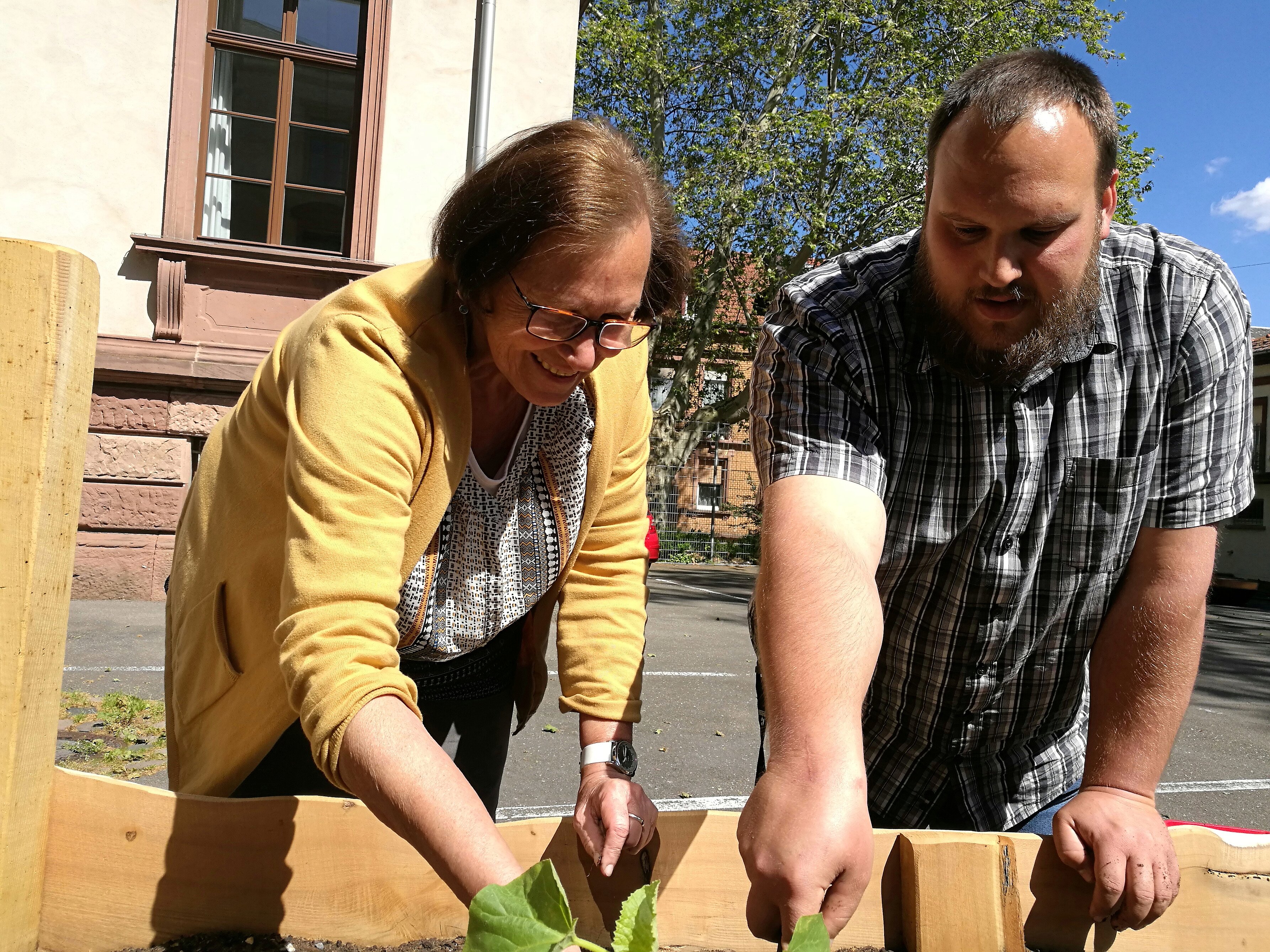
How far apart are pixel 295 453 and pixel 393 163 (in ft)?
24.6

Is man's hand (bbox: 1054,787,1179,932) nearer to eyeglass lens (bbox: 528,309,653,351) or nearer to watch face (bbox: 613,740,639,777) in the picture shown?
watch face (bbox: 613,740,639,777)

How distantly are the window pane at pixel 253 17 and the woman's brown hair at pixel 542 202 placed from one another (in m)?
7.77

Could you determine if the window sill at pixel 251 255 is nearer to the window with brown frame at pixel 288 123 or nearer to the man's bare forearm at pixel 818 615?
the window with brown frame at pixel 288 123

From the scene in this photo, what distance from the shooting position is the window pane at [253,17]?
808cm

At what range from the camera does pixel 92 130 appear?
24.8ft

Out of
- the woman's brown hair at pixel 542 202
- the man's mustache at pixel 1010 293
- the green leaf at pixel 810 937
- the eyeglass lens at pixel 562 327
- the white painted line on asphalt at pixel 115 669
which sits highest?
the woman's brown hair at pixel 542 202

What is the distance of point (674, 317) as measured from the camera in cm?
180

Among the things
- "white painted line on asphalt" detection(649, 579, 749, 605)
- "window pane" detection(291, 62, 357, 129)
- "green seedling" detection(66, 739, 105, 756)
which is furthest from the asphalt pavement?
"window pane" detection(291, 62, 357, 129)

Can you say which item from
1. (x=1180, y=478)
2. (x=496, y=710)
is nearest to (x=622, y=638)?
(x=496, y=710)

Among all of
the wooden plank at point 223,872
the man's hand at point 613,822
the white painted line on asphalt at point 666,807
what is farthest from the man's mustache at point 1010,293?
the white painted line on asphalt at point 666,807

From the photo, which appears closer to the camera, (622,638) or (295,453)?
(295,453)

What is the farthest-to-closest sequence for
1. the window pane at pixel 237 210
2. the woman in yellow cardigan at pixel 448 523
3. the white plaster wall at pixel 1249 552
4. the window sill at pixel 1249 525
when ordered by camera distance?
the window sill at pixel 1249 525, the white plaster wall at pixel 1249 552, the window pane at pixel 237 210, the woman in yellow cardigan at pixel 448 523

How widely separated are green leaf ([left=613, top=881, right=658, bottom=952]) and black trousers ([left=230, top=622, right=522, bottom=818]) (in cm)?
100

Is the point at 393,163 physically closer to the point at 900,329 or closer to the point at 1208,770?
the point at 1208,770
